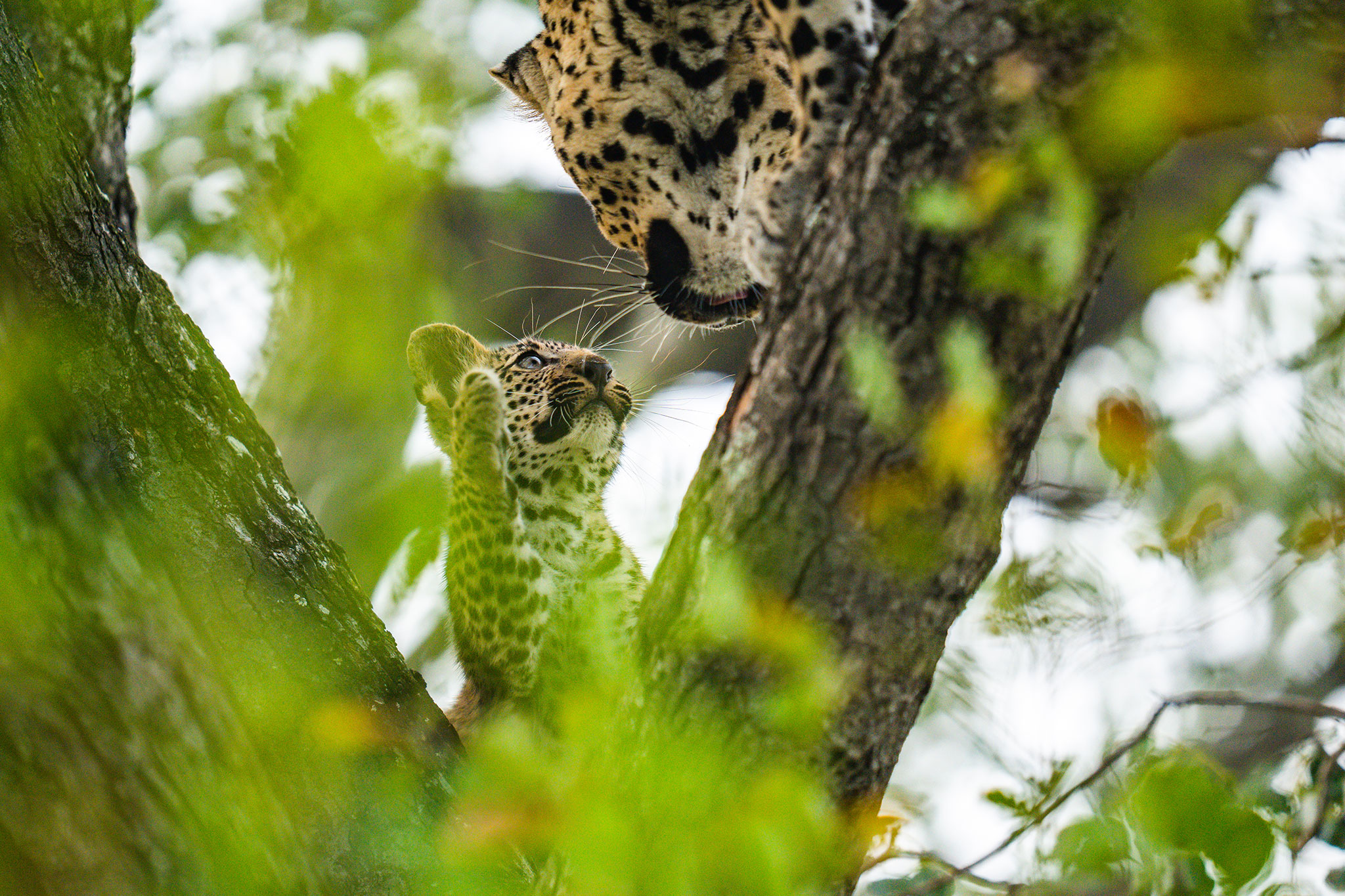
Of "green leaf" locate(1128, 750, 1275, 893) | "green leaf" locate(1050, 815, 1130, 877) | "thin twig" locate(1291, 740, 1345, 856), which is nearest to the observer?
"green leaf" locate(1128, 750, 1275, 893)

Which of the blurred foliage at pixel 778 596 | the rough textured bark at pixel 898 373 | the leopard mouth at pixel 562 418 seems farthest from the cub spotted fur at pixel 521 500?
the rough textured bark at pixel 898 373

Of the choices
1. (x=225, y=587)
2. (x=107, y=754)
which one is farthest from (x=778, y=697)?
(x=225, y=587)

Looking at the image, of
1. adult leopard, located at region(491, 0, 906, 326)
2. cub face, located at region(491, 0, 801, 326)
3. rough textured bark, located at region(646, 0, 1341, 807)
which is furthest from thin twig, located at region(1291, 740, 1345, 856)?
cub face, located at region(491, 0, 801, 326)

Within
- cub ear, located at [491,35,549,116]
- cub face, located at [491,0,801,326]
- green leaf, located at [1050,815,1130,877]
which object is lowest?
green leaf, located at [1050,815,1130,877]

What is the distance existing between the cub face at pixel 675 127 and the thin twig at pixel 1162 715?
6.55 ft

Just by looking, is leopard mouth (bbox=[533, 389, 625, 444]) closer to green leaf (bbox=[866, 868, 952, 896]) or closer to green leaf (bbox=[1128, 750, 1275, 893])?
green leaf (bbox=[866, 868, 952, 896])

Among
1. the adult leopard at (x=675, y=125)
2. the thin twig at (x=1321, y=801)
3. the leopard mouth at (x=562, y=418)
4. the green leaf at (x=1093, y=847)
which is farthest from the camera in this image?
the leopard mouth at (x=562, y=418)

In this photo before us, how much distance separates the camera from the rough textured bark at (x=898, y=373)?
1867 millimetres

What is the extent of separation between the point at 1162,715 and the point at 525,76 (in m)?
3.74

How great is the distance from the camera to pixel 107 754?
154cm

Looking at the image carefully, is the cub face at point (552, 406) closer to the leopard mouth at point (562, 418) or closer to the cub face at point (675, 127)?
the leopard mouth at point (562, 418)

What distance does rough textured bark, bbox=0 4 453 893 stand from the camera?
4.95ft

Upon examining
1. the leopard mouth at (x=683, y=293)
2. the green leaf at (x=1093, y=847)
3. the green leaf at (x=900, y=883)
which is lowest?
the green leaf at (x=900, y=883)

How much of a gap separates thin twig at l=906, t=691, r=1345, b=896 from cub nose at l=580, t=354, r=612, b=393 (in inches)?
111
